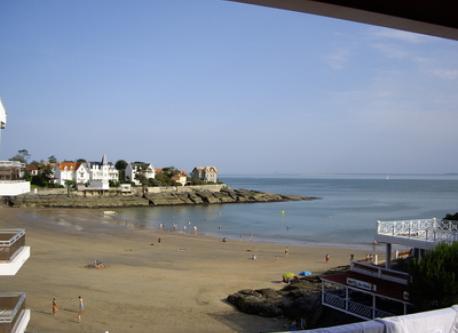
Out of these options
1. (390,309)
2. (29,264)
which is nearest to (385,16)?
(390,309)

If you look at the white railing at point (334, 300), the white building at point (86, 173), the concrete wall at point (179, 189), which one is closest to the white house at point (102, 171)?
the white building at point (86, 173)

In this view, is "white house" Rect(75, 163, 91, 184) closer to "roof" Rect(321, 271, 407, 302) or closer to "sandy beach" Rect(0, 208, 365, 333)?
"sandy beach" Rect(0, 208, 365, 333)

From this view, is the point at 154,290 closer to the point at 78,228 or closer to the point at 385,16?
the point at 385,16

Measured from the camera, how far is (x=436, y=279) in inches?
446

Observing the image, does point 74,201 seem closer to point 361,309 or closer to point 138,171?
point 138,171

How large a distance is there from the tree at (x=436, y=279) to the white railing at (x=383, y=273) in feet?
3.98

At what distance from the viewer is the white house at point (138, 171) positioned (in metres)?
109

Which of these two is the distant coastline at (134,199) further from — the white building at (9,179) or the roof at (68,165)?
the white building at (9,179)

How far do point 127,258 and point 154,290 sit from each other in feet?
32.6

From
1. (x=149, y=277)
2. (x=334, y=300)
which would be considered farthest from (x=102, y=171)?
(x=334, y=300)

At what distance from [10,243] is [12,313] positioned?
1.32 metres

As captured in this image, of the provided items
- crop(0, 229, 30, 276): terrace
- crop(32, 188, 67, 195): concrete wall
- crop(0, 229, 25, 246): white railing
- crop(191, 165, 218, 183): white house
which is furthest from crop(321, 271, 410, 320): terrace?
crop(191, 165, 218, 183): white house

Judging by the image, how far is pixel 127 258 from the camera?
30.8 metres

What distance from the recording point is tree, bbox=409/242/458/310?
11234 mm
